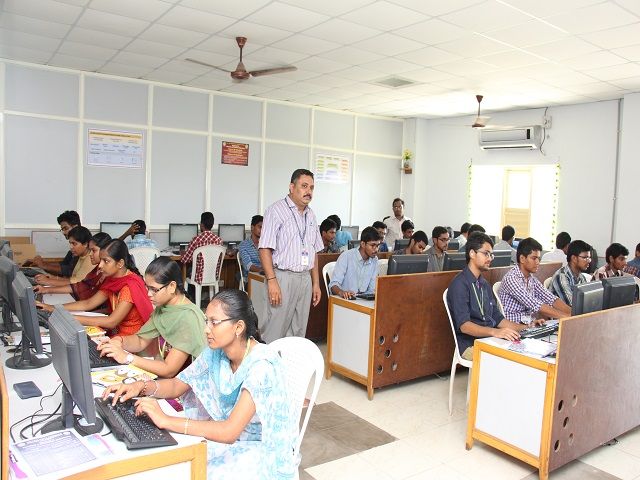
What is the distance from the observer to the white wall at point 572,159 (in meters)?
7.05

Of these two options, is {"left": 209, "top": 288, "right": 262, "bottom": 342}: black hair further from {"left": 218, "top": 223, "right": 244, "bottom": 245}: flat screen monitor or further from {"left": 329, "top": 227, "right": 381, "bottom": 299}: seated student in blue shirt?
{"left": 218, "top": 223, "right": 244, "bottom": 245}: flat screen monitor

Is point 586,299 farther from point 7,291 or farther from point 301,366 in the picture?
point 7,291

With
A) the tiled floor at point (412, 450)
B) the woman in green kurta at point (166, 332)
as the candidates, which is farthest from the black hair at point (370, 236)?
the woman in green kurta at point (166, 332)

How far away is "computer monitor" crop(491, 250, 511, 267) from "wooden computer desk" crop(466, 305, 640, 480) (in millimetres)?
1544

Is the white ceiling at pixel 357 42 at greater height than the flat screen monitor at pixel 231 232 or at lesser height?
greater

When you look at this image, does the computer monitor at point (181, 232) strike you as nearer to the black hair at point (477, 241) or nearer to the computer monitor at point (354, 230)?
the computer monitor at point (354, 230)

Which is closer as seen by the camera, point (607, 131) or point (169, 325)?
point (169, 325)

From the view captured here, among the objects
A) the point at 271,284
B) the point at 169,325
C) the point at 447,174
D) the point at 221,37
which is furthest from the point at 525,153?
the point at 169,325

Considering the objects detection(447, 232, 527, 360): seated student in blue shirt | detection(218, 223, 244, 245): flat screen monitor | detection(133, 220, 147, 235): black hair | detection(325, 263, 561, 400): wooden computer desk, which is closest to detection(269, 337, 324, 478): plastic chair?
detection(447, 232, 527, 360): seated student in blue shirt

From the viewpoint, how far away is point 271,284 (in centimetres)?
358

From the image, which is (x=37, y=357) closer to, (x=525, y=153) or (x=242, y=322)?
(x=242, y=322)

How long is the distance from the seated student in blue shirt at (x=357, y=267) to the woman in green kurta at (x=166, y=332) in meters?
1.95

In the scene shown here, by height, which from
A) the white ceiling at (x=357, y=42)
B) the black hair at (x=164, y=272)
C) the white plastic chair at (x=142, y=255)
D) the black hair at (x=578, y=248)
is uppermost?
the white ceiling at (x=357, y=42)

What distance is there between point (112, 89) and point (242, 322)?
18.9 feet
